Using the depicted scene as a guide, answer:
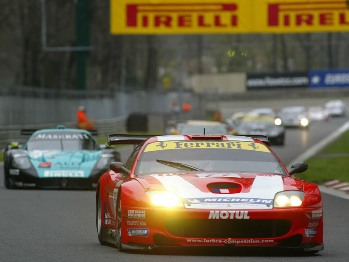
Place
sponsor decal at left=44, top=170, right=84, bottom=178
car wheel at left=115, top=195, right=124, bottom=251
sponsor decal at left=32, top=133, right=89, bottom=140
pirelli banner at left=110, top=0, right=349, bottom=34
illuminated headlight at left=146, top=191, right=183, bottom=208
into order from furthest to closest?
pirelli banner at left=110, top=0, right=349, bottom=34 → sponsor decal at left=32, top=133, right=89, bottom=140 → sponsor decal at left=44, top=170, right=84, bottom=178 → car wheel at left=115, top=195, right=124, bottom=251 → illuminated headlight at left=146, top=191, right=183, bottom=208

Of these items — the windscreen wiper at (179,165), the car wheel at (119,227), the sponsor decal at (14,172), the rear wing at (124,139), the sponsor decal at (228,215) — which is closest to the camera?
the sponsor decal at (228,215)

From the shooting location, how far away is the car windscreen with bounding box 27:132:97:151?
22969mm

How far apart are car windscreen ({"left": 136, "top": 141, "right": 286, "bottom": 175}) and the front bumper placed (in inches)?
41.3

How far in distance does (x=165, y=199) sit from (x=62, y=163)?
11609 millimetres

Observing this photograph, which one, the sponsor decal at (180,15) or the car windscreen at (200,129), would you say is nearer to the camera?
the car windscreen at (200,129)

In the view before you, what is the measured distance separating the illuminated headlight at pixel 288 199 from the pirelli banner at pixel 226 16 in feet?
92.6

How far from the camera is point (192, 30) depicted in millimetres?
39375

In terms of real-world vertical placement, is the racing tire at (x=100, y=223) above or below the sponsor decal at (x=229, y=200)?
below

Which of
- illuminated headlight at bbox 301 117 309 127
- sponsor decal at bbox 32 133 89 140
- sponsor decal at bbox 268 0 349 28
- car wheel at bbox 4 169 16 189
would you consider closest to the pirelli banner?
sponsor decal at bbox 268 0 349 28

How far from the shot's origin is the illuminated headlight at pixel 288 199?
1059 centimetres

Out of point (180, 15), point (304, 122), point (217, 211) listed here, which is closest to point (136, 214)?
point (217, 211)

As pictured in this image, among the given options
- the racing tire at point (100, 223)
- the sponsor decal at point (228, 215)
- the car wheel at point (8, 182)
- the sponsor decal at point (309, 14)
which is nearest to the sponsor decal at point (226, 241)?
the sponsor decal at point (228, 215)

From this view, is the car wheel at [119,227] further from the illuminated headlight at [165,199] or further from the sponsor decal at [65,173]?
the sponsor decal at [65,173]

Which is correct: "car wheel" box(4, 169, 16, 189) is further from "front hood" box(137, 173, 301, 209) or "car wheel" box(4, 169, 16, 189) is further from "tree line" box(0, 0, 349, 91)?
"tree line" box(0, 0, 349, 91)
